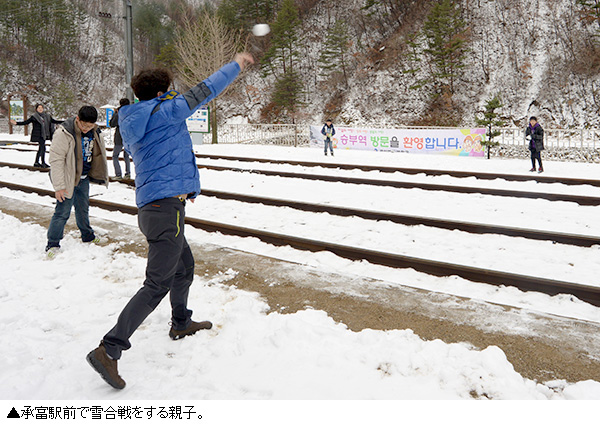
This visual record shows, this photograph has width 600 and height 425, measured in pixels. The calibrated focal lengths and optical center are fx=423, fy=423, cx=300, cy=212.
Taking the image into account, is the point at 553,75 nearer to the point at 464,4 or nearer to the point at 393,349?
the point at 464,4

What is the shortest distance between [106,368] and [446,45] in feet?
118

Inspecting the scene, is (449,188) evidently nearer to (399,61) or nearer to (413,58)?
(413,58)

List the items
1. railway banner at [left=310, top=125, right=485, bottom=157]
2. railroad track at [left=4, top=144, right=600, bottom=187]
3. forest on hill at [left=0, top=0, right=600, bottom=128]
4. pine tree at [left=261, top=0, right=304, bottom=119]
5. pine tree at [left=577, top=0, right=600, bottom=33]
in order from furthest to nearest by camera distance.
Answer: pine tree at [left=261, top=0, right=304, bottom=119] → forest on hill at [left=0, top=0, right=600, bottom=128] → pine tree at [left=577, top=0, right=600, bottom=33] → railway banner at [left=310, top=125, right=485, bottom=157] → railroad track at [left=4, top=144, right=600, bottom=187]

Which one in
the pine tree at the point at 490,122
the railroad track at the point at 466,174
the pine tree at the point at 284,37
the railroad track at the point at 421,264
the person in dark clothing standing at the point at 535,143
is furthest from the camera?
the pine tree at the point at 284,37

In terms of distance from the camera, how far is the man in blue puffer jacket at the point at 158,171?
2871 mm

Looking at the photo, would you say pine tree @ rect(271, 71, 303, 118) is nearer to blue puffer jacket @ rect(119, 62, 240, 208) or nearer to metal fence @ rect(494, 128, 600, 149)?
metal fence @ rect(494, 128, 600, 149)

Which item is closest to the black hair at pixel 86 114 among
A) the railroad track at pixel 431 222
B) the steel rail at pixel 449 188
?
the railroad track at pixel 431 222

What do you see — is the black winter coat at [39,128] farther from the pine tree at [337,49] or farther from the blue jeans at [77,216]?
the pine tree at [337,49]

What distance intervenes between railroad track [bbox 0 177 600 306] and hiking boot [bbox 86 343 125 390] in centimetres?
355

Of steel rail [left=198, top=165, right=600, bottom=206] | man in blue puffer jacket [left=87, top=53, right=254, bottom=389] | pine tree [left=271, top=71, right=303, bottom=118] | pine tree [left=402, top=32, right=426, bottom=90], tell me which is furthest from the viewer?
pine tree [left=271, top=71, right=303, bottom=118]

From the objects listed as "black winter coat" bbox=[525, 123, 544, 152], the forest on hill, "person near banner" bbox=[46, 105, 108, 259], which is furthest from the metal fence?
"person near banner" bbox=[46, 105, 108, 259]

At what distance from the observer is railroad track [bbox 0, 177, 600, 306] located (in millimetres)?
4480

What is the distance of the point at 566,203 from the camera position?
9.17m

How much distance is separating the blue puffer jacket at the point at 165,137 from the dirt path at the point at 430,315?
5.85 feet
